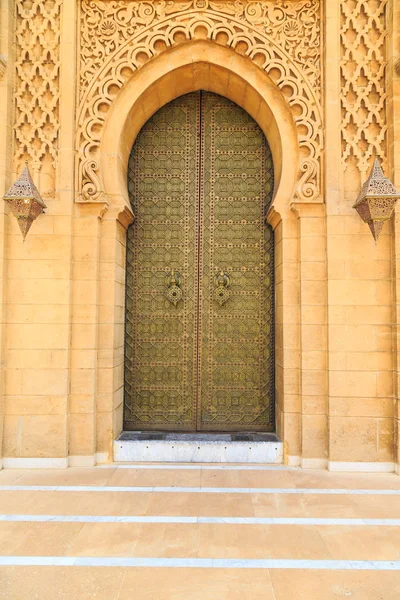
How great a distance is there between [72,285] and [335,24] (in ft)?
15.1

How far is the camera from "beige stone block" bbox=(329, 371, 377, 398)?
4574 mm

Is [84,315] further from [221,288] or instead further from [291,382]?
[291,382]

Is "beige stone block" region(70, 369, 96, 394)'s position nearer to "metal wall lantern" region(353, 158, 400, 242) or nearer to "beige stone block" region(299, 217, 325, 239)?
"beige stone block" region(299, 217, 325, 239)

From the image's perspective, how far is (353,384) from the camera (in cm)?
458

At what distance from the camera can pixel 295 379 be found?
475cm

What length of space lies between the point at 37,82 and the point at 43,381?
149 inches

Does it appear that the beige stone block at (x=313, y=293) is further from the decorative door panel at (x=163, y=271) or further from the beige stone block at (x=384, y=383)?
the decorative door panel at (x=163, y=271)

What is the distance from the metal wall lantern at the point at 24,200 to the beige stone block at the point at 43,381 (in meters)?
1.68

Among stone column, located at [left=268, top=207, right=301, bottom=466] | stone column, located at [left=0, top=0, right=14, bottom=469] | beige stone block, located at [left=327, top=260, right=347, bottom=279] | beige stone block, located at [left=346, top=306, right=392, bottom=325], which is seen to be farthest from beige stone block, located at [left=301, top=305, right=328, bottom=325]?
stone column, located at [left=0, top=0, right=14, bottom=469]

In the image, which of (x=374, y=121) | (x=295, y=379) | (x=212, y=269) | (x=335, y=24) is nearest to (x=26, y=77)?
(x=212, y=269)

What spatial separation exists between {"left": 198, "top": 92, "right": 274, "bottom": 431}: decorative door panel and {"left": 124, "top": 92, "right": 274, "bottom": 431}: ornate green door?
0.01 metres

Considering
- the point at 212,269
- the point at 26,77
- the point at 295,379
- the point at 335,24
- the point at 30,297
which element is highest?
the point at 335,24

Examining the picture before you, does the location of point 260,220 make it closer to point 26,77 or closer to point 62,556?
point 26,77

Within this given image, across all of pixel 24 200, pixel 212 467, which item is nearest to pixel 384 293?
pixel 212 467
